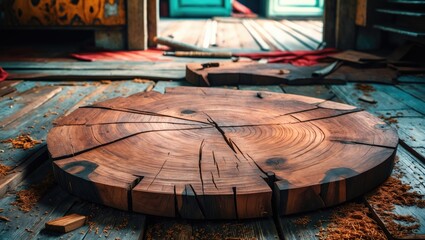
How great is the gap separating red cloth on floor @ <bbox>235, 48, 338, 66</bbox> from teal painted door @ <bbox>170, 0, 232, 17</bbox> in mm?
5320

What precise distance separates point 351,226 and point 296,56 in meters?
2.73

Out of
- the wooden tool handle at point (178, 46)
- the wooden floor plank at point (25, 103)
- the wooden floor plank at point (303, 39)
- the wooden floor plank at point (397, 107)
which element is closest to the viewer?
the wooden floor plank at point (397, 107)

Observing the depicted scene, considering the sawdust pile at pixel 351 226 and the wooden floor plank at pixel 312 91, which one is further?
the wooden floor plank at pixel 312 91

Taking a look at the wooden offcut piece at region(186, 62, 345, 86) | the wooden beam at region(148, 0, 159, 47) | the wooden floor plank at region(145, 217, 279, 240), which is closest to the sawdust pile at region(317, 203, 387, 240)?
the wooden floor plank at region(145, 217, 279, 240)

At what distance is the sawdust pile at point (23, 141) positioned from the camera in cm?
177

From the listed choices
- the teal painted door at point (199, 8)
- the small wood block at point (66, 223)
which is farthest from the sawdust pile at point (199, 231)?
the teal painted door at point (199, 8)

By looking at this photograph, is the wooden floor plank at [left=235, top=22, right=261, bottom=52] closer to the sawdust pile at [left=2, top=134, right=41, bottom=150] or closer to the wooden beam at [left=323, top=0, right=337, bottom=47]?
the wooden beam at [left=323, top=0, right=337, bottom=47]

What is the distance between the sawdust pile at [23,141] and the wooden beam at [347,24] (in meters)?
3.10

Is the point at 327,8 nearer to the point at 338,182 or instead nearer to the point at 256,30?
the point at 256,30

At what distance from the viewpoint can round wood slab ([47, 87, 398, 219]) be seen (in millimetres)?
1203

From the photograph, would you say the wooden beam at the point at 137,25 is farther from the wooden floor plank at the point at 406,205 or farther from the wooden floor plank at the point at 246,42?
the wooden floor plank at the point at 406,205

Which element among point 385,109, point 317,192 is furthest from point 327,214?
point 385,109

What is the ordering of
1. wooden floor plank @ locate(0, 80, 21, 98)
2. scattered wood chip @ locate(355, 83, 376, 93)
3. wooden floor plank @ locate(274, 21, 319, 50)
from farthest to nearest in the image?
wooden floor plank @ locate(274, 21, 319, 50), scattered wood chip @ locate(355, 83, 376, 93), wooden floor plank @ locate(0, 80, 21, 98)

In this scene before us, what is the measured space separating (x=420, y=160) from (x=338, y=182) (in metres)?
0.57
